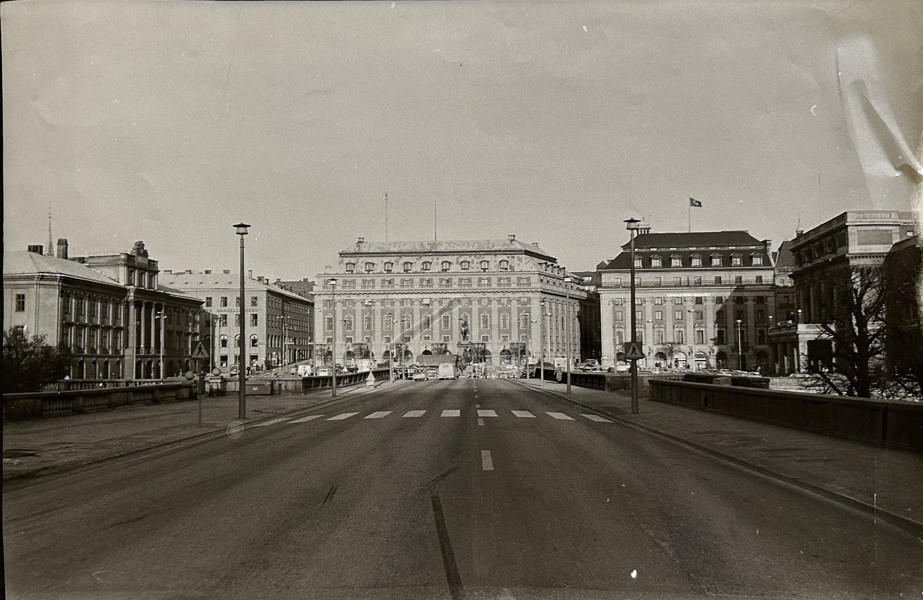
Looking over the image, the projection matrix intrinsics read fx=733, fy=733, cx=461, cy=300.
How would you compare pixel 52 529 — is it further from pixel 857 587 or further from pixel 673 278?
pixel 673 278

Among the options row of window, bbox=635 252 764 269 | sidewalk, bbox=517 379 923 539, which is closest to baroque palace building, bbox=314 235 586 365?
row of window, bbox=635 252 764 269

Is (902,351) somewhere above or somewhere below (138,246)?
below

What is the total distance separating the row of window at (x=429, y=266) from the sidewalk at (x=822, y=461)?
364 ft

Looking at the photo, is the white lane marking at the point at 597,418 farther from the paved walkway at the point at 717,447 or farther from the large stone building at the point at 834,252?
the large stone building at the point at 834,252

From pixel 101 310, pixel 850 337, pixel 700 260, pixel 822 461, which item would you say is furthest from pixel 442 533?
pixel 700 260

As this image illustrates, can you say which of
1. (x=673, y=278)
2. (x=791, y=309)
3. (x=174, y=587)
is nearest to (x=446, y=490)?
(x=174, y=587)

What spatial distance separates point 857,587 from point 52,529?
27.0ft

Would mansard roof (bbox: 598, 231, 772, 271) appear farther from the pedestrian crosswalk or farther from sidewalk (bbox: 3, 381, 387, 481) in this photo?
sidewalk (bbox: 3, 381, 387, 481)

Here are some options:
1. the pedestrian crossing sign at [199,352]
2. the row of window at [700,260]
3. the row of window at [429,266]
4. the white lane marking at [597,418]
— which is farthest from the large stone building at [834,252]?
the row of window at [429,266]

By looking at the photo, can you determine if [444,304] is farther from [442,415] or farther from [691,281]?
[442,415]

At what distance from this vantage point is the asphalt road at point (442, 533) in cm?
623

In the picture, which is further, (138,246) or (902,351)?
(902,351)

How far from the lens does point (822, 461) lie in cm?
1308

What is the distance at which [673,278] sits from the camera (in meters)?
97.6
